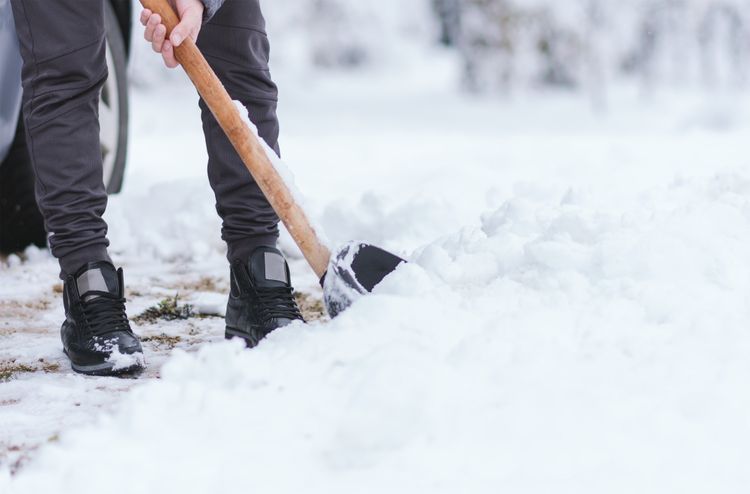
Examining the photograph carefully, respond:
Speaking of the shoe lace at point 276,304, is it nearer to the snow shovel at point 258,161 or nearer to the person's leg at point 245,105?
the person's leg at point 245,105

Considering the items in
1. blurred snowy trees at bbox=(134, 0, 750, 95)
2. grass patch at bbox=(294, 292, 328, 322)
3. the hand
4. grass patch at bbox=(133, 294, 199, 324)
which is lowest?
blurred snowy trees at bbox=(134, 0, 750, 95)

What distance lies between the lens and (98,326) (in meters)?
2.20

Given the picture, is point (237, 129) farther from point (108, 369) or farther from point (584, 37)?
point (584, 37)

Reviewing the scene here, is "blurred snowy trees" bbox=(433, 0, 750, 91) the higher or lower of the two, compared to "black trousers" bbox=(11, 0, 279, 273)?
lower

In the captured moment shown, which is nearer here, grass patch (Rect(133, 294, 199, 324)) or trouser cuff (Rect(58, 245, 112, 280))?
trouser cuff (Rect(58, 245, 112, 280))

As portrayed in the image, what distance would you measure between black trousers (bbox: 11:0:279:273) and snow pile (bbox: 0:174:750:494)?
50cm

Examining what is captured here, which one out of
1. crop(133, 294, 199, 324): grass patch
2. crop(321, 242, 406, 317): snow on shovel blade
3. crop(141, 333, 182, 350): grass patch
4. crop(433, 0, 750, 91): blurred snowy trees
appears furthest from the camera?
crop(433, 0, 750, 91): blurred snowy trees

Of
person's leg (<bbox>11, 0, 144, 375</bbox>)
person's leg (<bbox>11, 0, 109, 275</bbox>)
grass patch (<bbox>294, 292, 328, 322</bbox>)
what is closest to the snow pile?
person's leg (<bbox>11, 0, 144, 375</bbox>)

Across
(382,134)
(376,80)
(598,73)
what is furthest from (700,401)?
(376,80)

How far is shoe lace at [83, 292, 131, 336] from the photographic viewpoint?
7.22 feet

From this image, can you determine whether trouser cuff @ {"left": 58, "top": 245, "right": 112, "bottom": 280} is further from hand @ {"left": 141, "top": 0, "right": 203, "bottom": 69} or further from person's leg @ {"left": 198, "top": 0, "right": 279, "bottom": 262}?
hand @ {"left": 141, "top": 0, "right": 203, "bottom": 69}

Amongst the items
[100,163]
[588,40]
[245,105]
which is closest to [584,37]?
[588,40]

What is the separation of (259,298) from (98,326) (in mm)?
380

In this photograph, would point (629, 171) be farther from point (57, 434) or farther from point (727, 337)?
point (57, 434)
